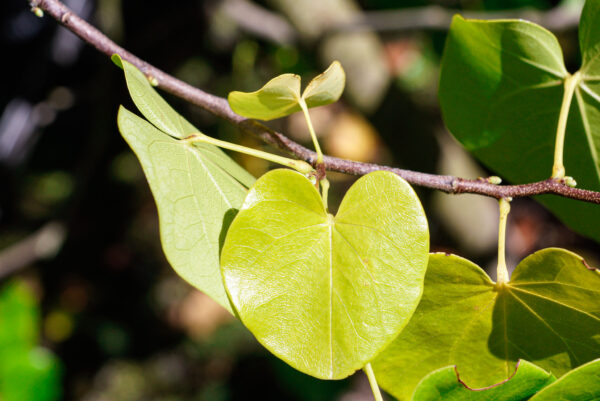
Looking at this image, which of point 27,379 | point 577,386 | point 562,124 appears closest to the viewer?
point 577,386

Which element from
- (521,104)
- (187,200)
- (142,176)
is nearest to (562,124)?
(521,104)

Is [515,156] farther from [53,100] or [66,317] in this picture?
[66,317]

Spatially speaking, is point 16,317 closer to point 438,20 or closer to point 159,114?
point 159,114

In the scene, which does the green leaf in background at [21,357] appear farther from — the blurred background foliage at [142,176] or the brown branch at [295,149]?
the brown branch at [295,149]

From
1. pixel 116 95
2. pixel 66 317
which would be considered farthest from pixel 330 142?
pixel 66 317

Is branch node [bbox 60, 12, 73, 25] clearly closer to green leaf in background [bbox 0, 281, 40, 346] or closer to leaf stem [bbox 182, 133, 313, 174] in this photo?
leaf stem [bbox 182, 133, 313, 174]

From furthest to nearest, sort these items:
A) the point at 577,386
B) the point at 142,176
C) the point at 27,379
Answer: the point at 142,176
the point at 27,379
the point at 577,386

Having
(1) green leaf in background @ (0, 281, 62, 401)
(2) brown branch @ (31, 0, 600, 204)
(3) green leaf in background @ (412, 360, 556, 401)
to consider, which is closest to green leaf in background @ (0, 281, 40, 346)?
(1) green leaf in background @ (0, 281, 62, 401)
